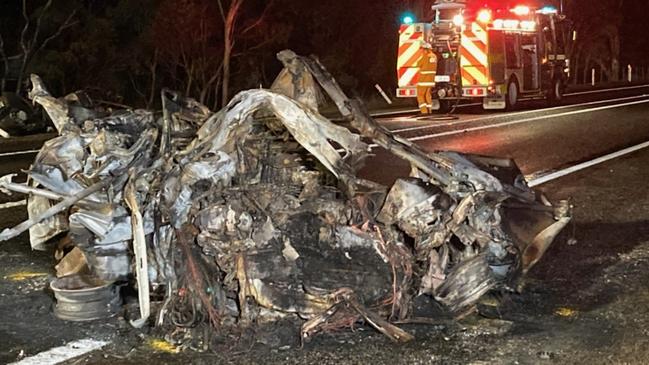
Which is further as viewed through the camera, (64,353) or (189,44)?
(189,44)

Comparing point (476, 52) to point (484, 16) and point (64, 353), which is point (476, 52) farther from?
point (64, 353)

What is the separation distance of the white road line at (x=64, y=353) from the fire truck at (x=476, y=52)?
15.3m

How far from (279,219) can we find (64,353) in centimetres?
133

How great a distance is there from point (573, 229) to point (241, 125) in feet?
10.8

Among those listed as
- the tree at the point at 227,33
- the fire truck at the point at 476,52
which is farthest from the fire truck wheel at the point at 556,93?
the tree at the point at 227,33

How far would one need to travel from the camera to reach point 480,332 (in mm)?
4160

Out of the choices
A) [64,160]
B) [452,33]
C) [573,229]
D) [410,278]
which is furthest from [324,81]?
[452,33]

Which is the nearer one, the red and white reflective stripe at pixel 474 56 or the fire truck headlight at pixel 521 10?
the red and white reflective stripe at pixel 474 56

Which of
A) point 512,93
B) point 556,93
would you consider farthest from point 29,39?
point 556,93

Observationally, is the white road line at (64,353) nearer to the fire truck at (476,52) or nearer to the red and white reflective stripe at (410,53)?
the fire truck at (476,52)

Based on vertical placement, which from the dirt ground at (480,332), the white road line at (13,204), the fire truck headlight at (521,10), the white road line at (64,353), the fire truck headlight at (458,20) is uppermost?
the fire truck headlight at (521,10)

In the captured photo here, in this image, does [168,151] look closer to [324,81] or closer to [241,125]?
[241,125]

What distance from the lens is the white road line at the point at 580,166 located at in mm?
9005

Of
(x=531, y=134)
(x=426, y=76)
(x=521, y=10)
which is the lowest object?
(x=531, y=134)
